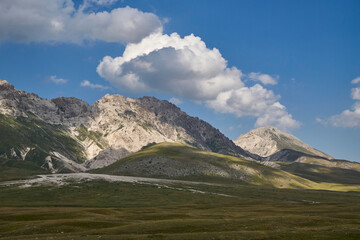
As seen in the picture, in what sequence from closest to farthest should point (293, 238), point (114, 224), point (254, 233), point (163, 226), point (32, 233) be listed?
point (293, 238), point (254, 233), point (32, 233), point (163, 226), point (114, 224)

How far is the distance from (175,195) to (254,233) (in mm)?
131314

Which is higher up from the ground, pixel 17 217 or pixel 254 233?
pixel 254 233

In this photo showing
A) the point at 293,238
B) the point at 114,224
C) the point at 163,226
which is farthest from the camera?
the point at 114,224

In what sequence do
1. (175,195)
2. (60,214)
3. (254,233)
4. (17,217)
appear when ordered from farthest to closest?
Result: (175,195), (60,214), (17,217), (254,233)

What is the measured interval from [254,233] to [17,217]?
61977mm

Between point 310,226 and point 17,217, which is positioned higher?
point 310,226

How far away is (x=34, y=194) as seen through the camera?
176875mm

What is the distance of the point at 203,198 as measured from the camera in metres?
174

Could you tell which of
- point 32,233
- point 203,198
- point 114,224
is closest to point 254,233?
point 114,224

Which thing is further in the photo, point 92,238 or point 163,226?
point 163,226

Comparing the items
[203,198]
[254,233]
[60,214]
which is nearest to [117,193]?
[203,198]

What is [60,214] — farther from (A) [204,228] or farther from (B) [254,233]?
(B) [254,233]

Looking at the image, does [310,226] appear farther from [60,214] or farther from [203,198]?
[203,198]

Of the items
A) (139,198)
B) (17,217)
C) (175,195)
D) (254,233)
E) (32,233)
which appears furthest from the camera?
(175,195)
